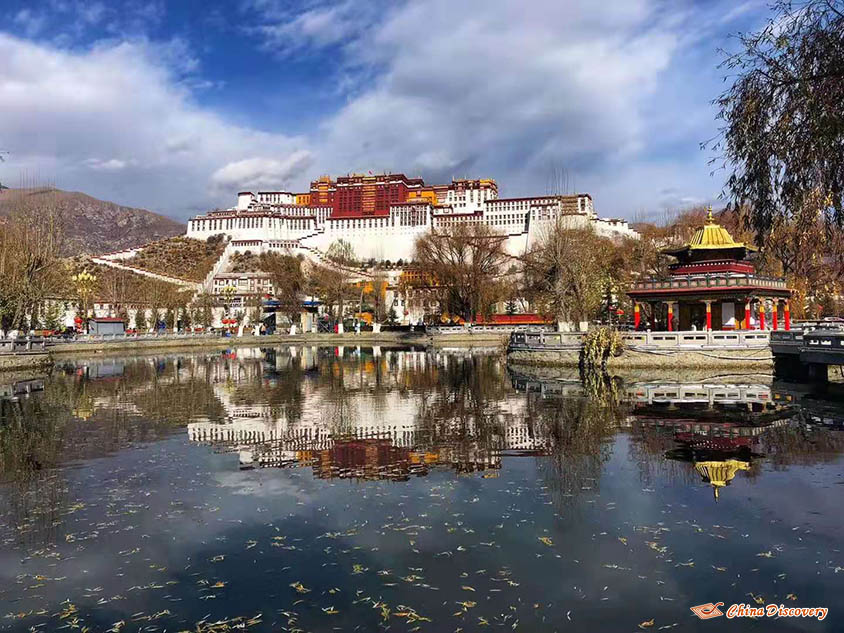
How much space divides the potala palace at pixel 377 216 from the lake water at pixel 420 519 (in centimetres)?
11203

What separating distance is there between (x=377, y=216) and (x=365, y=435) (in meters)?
126

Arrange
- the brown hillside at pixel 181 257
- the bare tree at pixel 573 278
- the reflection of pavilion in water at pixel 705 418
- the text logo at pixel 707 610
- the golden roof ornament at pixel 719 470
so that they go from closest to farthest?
the text logo at pixel 707 610, the golden roof ornament at pixel 719 470, the reflection of pavilion in water at pixel 705 418, the bare tree at pixel 573 278, the brown hillside at pixel 181 257

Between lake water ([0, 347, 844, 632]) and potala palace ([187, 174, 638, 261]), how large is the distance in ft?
368

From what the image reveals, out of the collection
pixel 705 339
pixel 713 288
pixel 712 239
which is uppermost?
pixel 712 239

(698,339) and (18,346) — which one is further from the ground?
(18,346)

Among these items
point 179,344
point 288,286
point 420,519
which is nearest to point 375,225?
point 288,286

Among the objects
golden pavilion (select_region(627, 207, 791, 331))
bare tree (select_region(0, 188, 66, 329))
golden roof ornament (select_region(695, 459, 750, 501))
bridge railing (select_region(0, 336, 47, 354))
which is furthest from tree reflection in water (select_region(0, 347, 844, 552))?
bare tree (select_region(0, 188, 66, 329))

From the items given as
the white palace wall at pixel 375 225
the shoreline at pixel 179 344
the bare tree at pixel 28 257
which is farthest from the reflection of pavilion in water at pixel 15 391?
the white palace wall at pixel 375 225

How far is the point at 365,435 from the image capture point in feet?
58.6

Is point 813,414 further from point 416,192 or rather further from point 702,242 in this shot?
point 416,192

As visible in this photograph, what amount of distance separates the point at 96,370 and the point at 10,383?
8.88 metres

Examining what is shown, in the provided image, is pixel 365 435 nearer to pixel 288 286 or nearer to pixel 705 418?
pixel 705 418

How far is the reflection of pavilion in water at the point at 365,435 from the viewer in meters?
14.5

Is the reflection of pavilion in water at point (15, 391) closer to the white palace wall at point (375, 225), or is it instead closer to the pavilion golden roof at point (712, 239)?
the pavilion golden roof at point (712, 239)
